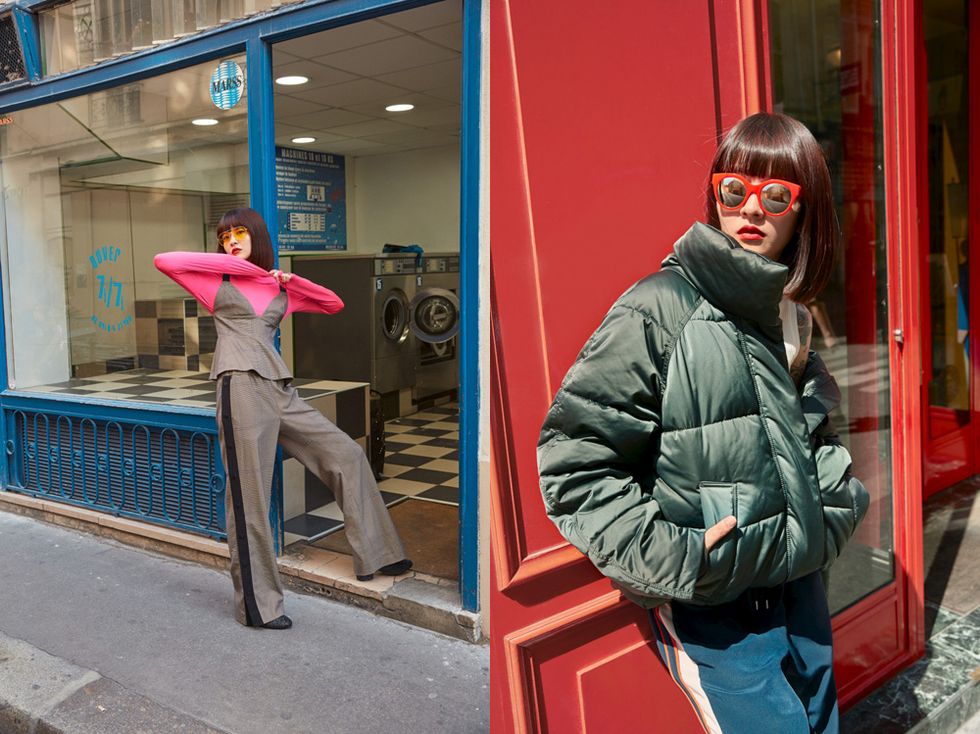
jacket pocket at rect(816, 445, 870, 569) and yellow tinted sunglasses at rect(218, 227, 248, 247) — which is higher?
yellow tinted sunglasses at rect(218, 227, 248, 247)

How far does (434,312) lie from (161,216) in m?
2.48

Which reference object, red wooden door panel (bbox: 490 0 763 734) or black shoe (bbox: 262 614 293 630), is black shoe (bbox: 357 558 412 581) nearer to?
black shoe (bbox: 262 614 293 630)

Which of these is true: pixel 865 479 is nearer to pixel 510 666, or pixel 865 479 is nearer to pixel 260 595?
pixel 510 666

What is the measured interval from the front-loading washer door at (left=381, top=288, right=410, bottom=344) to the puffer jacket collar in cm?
591

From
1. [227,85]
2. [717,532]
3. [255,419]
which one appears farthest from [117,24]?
[717,532]

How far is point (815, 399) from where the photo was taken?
5.78 feet

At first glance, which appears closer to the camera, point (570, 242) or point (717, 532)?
point (717, 532)

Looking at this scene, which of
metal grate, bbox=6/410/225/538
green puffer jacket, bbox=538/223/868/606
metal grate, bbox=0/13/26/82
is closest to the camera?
green puffer jacket, bbox=538/223/868/606

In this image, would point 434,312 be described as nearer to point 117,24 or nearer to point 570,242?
point 117,24

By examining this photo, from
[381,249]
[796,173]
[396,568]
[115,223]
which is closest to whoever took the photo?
[796,173]

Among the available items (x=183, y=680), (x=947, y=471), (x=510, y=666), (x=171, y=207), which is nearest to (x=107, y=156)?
(x=171, y=207)

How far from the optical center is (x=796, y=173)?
162 centimetres

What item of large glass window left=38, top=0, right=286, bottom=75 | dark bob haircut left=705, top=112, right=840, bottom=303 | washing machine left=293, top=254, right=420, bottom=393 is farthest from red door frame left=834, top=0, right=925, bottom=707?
washing machine left=293, top=254, right=420, bottom=393

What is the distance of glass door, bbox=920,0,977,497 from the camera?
16.2 ft
